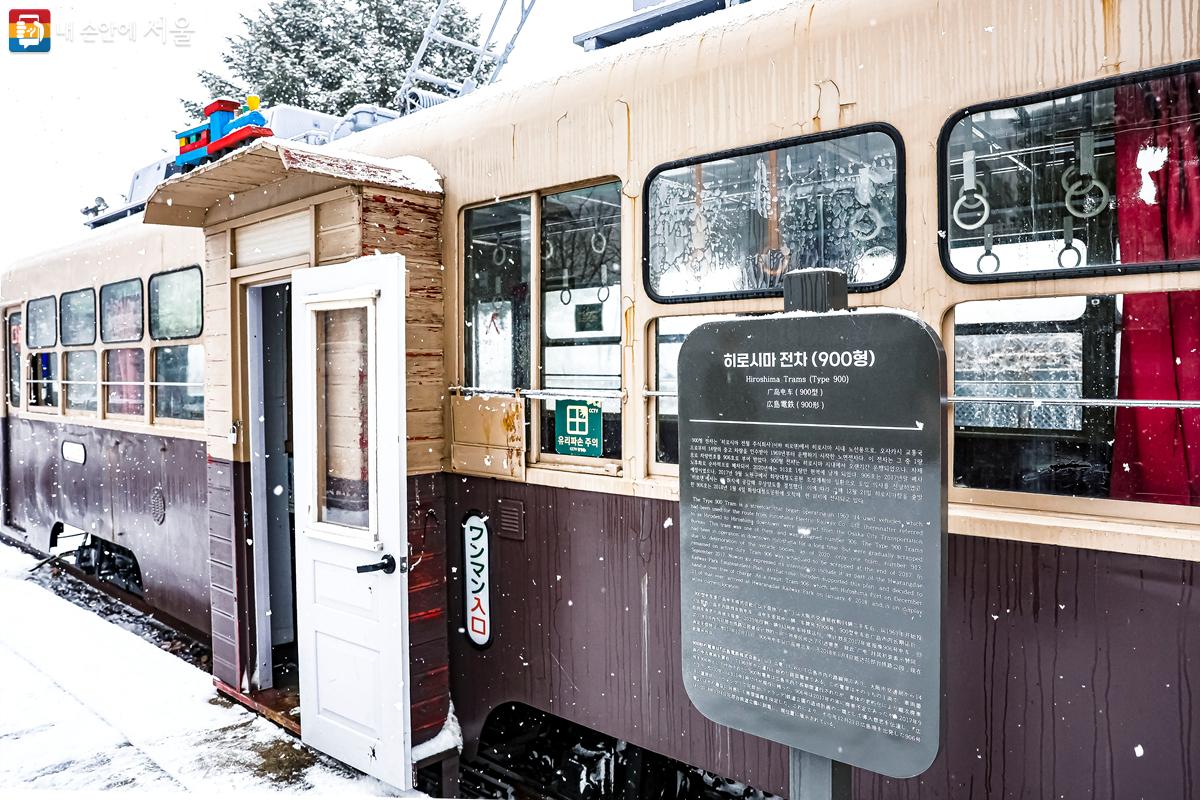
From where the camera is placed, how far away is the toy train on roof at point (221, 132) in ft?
14.1

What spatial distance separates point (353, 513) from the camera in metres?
3.84

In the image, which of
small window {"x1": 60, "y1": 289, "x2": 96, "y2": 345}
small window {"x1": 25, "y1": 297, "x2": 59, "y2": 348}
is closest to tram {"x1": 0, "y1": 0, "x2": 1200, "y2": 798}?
small window {"x1": 60, "y1": 289, "x2": 96, "y2": 345}

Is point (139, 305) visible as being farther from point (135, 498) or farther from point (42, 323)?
point (42, 323)

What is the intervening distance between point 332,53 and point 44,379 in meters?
15.5

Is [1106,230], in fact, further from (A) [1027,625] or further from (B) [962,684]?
(B) [962,684]

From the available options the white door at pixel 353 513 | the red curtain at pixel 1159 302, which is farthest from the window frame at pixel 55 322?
the red curtain at pixel 1159 302

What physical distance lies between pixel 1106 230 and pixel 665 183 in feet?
4.72

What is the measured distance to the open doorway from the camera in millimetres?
4582

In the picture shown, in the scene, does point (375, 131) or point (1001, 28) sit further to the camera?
point (375, 131)

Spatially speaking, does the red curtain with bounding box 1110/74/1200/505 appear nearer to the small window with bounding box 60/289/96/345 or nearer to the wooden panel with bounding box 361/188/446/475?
the wooden panel with bounding box 361/188/446/475

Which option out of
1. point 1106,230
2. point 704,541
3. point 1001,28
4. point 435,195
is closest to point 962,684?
point 704,541

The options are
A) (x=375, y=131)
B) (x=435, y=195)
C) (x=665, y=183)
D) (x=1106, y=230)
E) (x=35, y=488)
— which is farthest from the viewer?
(x=35, y=488)

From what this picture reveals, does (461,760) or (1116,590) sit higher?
(1116,590)

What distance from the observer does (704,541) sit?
7.38 ft
